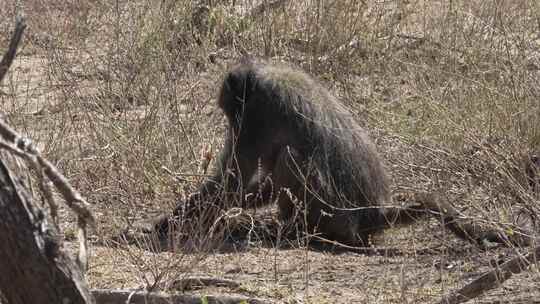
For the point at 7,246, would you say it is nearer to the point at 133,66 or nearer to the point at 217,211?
the point at 217,211

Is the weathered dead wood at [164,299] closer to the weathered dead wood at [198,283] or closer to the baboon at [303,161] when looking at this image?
the weathered dead wood at [198,283]

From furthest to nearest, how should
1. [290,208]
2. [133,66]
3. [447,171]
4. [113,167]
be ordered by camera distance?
[133,66], [113,167], [290,208], [447,171]

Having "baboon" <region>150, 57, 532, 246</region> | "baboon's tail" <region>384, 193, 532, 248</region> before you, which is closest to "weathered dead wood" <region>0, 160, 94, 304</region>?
"baboon's tail" <region>384, 193, 532, 248</region>

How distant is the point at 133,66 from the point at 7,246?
5.42m

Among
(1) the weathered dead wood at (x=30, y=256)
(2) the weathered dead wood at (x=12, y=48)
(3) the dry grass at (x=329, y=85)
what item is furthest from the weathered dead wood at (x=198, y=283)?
(2) the weathered dead wood at (x=12, y=48)

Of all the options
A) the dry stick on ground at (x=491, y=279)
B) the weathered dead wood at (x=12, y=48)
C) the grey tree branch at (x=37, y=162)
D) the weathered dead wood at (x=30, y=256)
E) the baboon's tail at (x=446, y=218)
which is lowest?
the baboon's tail at (x=446, y=218)

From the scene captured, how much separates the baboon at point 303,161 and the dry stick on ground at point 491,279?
1.60 meters

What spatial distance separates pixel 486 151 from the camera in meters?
5.19

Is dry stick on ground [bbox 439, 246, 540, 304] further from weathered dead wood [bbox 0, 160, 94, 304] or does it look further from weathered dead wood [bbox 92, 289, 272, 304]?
weathered dead wood [bbox 0, 160, 94, 304]

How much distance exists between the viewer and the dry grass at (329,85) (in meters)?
5.47

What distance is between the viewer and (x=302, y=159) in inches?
257

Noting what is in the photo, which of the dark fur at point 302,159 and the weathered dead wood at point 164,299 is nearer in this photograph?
the weathered dead wood at point 164,299

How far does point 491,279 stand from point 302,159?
82.3 inches

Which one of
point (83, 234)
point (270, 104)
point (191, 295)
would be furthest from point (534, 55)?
point (83, 234)
